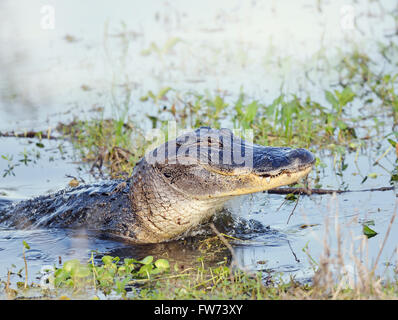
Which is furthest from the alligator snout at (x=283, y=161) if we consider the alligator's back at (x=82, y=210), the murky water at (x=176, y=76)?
the alligator's back at (x=82, y=210)

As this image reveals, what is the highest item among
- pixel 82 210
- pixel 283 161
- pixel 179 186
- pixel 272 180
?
pixel 283 161

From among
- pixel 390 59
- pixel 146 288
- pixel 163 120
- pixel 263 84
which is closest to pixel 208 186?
pixel 146 288

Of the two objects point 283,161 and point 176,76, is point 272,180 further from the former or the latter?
point 176,76

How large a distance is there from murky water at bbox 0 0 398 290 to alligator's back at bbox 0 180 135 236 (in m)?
0.13

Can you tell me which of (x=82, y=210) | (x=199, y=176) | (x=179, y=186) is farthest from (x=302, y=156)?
(x=82, y=210)

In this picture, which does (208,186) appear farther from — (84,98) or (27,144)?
(84,98)

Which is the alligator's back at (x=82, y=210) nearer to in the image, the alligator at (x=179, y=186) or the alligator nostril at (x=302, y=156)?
the alligator at (x=179, y=186)

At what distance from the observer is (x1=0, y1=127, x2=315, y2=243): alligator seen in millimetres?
3920

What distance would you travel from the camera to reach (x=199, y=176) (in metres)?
4.11

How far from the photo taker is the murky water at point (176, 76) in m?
4.34

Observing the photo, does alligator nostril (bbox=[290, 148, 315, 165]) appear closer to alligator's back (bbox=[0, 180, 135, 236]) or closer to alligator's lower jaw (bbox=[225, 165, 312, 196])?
alligator's lower jaw (bbox=[225, 165, 312, 196])

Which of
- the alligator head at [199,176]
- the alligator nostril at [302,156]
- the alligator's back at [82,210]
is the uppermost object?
Answer: the alligator nostril at [302,156]

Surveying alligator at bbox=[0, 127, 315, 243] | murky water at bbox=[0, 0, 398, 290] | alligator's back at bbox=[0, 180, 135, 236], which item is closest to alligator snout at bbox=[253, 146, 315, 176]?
alligator at bbox=[0, 127, 315, 243]

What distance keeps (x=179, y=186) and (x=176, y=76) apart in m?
4.97
